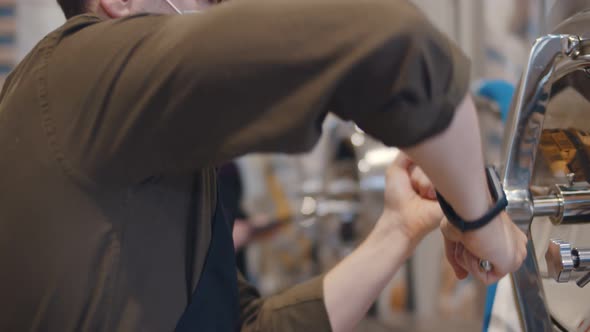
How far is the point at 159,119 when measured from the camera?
0.46m

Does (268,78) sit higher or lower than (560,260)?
higher

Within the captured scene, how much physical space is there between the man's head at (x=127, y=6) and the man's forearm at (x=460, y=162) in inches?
12.1

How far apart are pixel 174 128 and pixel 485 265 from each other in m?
0.32

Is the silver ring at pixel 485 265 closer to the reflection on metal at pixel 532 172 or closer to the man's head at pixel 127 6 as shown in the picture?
the reflection on metal at pixel 532 172

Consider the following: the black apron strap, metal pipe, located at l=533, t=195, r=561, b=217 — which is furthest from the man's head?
metal pipe, located at l=533, t=195, r=561, b=217

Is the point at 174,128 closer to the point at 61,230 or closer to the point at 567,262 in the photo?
the point at 61,230

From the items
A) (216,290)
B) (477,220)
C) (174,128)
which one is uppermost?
(174,128)

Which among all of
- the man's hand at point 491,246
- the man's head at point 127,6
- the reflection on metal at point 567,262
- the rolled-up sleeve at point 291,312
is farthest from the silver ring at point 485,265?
the man's head at point 127,6

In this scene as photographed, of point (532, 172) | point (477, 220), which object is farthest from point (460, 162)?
point (532, 172)

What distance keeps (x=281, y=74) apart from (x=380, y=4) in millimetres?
82

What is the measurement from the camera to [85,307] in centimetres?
55

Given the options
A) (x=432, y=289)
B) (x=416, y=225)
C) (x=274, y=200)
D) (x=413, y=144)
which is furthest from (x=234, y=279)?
(x=274, y=200)

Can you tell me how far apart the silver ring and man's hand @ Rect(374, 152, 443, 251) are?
0.60ft

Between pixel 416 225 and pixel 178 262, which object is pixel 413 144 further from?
pixel 416 225
